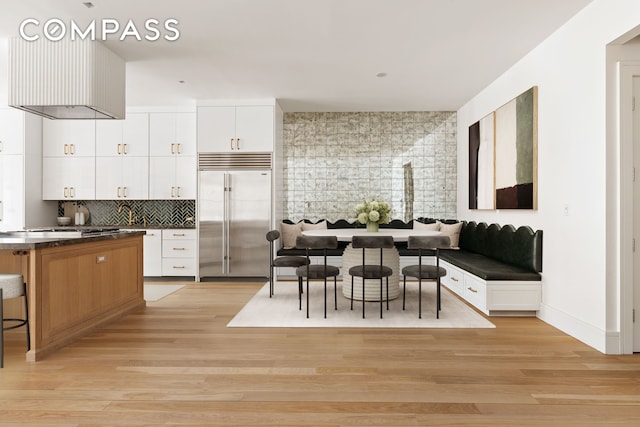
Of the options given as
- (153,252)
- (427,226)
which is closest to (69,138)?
(153,252)

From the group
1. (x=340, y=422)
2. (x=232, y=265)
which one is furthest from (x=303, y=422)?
(x=232, y=265)

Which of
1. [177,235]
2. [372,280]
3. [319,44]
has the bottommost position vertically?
[372,280]

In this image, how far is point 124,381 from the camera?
242 cm

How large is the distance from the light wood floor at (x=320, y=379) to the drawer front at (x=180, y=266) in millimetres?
2558

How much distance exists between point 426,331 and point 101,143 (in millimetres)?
5548

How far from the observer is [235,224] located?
595 centimetres

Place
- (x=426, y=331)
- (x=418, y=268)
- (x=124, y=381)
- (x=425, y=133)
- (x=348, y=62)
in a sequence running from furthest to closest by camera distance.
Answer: (x=425, y=133)
(x=348, y=62)
(x=418, y=268)
(x=426, y=331)
(x=124, y=381)

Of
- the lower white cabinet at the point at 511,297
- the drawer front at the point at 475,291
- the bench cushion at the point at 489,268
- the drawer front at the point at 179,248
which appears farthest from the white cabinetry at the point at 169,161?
the lower white cabinet at the point at 511,297

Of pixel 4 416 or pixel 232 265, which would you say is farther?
pixel 232 265

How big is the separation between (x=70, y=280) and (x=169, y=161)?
3398mm

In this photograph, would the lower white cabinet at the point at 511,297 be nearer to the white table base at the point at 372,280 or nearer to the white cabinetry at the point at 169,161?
the white table base at the point at 372,280

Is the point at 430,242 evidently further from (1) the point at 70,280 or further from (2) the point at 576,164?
(1) the point at 70,280

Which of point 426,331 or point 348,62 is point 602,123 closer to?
point 426,331

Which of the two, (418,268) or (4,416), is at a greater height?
(418,268)
